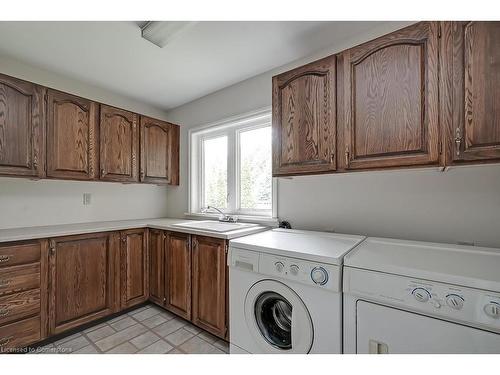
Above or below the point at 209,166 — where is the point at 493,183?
below

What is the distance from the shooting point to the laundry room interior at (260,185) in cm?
102

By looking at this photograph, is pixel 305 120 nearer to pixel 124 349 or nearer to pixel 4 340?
pixel 124 349

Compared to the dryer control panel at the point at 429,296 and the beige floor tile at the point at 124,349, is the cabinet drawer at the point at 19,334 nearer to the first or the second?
the beige floor tile at the point at 124,349

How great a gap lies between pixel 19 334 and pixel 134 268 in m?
0.83

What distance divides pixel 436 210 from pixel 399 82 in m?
0.82

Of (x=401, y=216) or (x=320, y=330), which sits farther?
(x=401, y=216)

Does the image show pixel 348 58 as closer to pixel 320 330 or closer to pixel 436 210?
pixel 436 210

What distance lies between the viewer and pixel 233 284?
1.45 metres

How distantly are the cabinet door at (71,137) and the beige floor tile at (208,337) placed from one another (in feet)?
5.72

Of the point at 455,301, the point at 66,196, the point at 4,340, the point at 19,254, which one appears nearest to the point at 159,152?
the point at 66,196

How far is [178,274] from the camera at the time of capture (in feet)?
6.74

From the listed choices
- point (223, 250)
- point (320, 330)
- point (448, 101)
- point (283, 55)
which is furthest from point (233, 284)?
point (283, 55)
